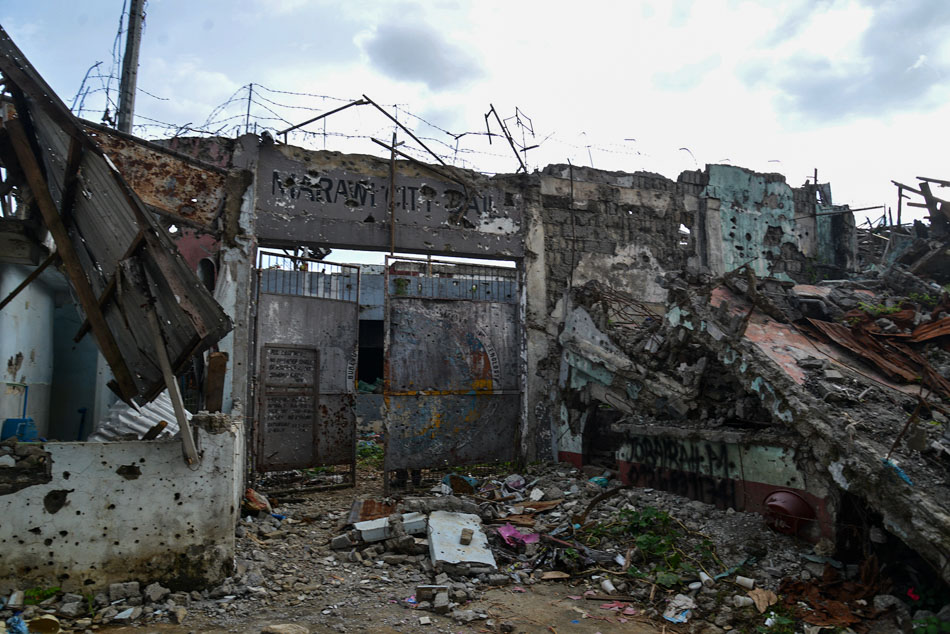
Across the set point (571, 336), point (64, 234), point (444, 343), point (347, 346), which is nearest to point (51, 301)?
point (64, 234)

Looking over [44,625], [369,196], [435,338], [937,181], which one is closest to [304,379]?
[435,338]

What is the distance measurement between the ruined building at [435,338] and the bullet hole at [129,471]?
0.02m

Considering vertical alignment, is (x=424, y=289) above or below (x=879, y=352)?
above

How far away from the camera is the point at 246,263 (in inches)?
299

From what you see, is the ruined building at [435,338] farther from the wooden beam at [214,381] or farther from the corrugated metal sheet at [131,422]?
the corrugated metal sheet at [131,422]

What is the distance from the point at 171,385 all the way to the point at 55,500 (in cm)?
105

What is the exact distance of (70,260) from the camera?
14.1 feet

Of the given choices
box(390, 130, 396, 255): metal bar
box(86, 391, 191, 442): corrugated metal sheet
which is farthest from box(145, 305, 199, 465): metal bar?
box(390, 130, 396, 255): metal bar

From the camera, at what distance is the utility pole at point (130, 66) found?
32.8 ft

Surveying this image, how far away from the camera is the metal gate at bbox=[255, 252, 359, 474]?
8133 millimetres

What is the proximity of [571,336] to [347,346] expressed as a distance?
131 inches

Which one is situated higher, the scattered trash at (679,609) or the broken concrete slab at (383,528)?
the broken concrete slab at (383,528)

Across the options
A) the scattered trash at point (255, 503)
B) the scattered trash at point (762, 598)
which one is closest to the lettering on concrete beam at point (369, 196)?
the scattered trash at point (255, 503)

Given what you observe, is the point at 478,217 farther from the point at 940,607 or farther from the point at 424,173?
the point at 940,607
